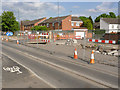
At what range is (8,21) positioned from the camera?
5269 cm

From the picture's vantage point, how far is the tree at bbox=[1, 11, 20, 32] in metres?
52.4

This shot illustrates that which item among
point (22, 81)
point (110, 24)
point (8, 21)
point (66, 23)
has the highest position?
point (8, 21)

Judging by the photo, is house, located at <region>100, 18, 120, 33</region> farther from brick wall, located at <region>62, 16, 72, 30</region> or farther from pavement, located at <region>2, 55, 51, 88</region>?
pavement, located at <region>2, 55, 51, 88</region>

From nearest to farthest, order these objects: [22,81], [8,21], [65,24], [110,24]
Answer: [22,81]
[65,24]
[8,21]
[110,24]

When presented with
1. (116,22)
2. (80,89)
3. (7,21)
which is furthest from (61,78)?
(116,22)

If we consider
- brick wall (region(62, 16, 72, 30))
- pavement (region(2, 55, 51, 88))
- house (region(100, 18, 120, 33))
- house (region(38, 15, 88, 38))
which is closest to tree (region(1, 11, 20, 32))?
house (region(38, 15, 88, 38))

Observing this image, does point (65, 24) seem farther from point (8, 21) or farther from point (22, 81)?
point (22, 81)

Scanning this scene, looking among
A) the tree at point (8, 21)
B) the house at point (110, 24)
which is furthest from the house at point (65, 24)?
the tree at point (8, 21)

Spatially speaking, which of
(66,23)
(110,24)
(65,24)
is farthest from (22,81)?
(110,24)

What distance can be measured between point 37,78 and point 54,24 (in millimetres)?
46426

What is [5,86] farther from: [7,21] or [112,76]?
[7,21]

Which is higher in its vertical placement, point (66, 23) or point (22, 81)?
point (66, 23)

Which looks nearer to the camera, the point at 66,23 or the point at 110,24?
the point at 66,23

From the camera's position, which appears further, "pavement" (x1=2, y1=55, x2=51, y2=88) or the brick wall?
the brick wall
